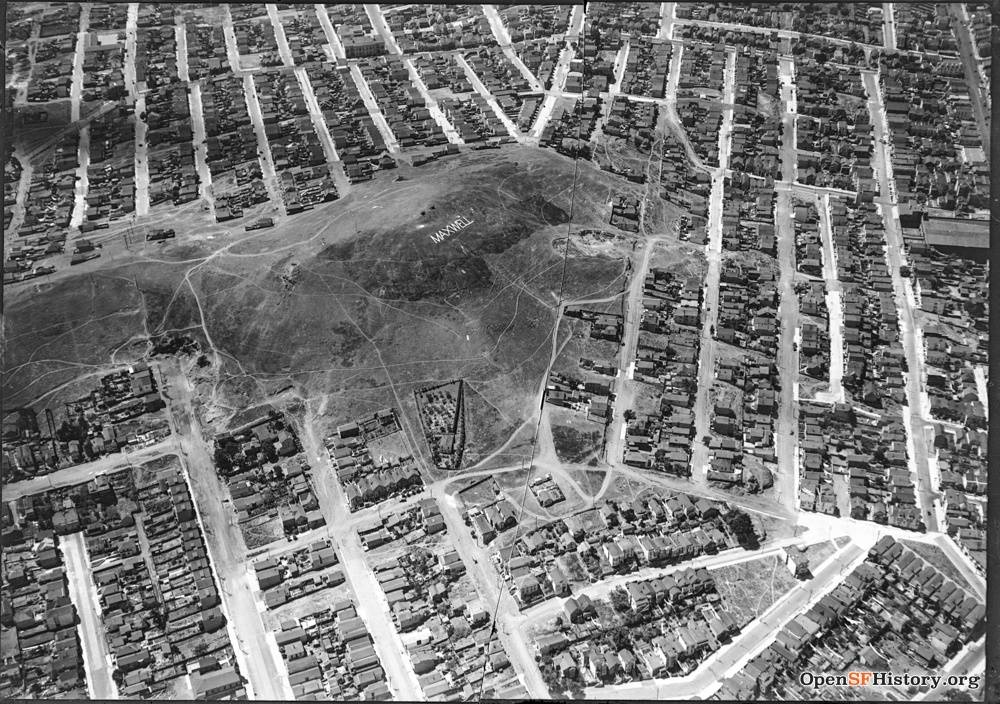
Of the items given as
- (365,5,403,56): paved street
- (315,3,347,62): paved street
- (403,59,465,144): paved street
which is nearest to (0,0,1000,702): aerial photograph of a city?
(403,59,465,144): paved street

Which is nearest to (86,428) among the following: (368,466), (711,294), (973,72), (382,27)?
(368,466)

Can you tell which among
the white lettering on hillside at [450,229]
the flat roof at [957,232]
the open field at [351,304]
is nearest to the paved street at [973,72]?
the flat roof at [957,232]

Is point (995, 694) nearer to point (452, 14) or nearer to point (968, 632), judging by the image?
point (968, 632)

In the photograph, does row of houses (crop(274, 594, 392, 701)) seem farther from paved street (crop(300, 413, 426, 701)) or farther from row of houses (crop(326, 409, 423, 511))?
row of houses (crop(326, 409, 423, 511))

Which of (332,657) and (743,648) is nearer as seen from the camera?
(332,657)

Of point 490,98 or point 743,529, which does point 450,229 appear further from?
point 743,529

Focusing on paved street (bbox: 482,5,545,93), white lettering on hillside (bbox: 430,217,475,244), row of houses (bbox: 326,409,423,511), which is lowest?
row of houses (bbox: 326,409,423,511)
